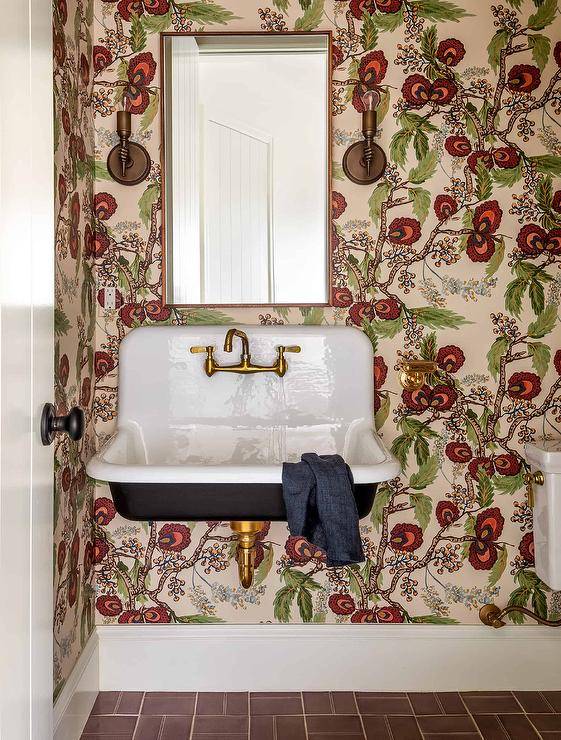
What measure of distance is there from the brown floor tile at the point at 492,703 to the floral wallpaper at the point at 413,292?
0.25 meters

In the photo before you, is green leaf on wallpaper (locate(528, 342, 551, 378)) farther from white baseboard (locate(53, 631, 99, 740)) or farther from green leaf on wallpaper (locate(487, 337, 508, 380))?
white baseboard (locate(53, 631, 99, 740))

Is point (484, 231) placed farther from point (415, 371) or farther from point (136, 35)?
point (136, 35)

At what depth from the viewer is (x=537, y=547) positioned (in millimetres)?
2152

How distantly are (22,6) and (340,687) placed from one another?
2071 millimetres

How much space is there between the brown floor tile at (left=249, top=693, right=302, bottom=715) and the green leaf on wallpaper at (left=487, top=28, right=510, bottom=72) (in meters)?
2.11

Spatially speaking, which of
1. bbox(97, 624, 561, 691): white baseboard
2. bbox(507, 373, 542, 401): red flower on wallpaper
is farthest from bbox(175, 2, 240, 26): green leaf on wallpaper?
bbox(97, 624, 561, 691): white baseboard

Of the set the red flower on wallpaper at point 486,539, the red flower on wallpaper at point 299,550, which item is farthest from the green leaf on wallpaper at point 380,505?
the red flower on wallpaper at point 486,539

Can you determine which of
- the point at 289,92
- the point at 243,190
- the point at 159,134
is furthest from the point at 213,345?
the point at 289,92

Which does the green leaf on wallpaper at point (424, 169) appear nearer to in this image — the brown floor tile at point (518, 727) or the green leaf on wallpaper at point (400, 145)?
the green leaf on wallpaper at point (400, 145)

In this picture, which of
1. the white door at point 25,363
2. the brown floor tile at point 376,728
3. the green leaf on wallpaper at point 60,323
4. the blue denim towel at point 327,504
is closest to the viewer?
the white door at point 25,363

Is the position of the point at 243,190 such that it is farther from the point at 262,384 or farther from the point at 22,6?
the point at 22,6

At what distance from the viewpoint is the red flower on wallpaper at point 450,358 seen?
221cm

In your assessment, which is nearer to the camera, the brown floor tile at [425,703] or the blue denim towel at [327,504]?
the blue denim towel at [327,504]

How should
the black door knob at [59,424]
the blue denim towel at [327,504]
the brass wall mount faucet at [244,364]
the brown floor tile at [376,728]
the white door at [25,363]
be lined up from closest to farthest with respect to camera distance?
the white door at [25,363] < the black door knob at [59,424] < the blue denim towel at [327,504] < the brown floor tile at [376,728] < the brass wall mount faucet at [244,364]
